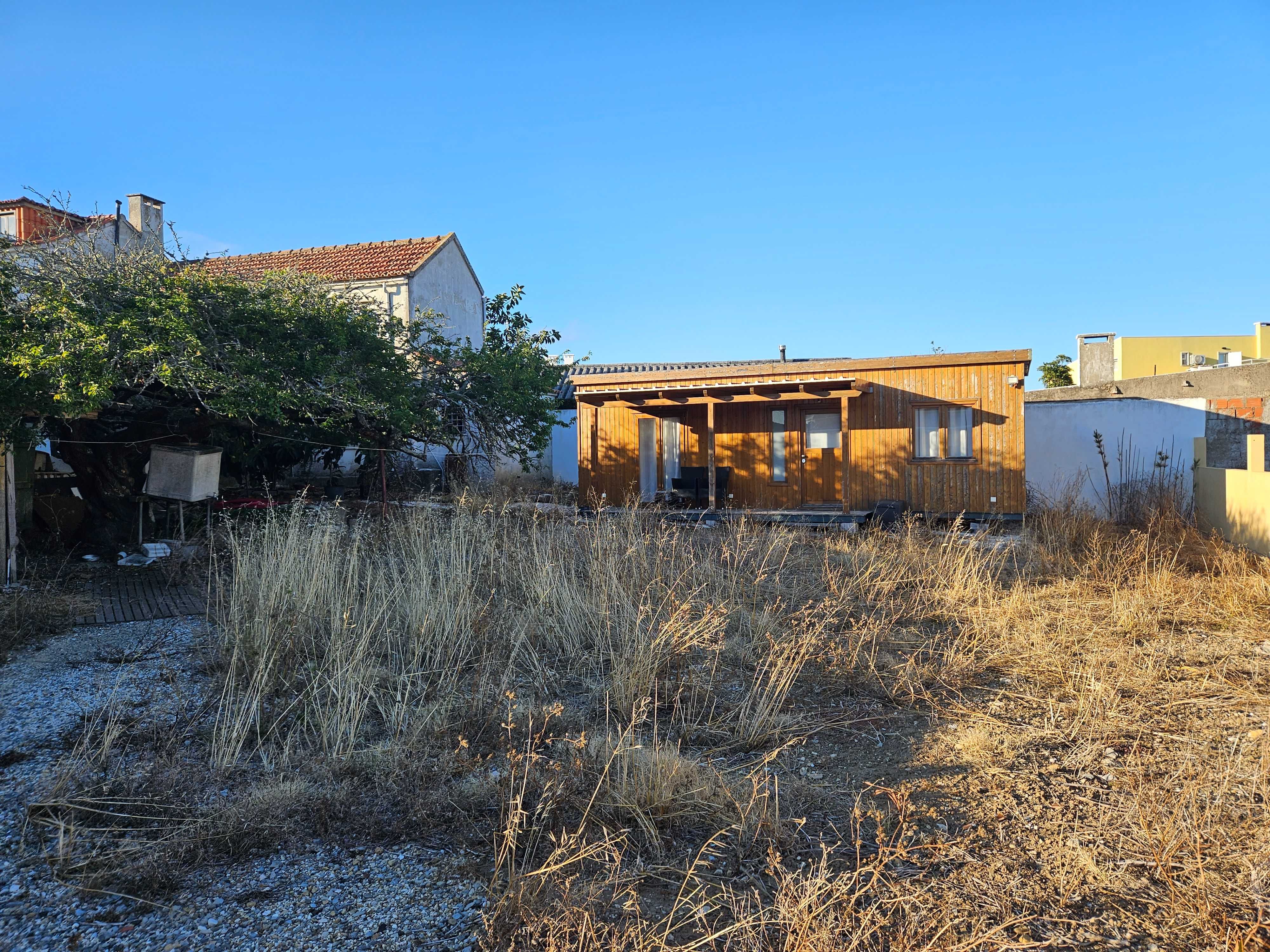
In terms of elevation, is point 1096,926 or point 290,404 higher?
point 290,404

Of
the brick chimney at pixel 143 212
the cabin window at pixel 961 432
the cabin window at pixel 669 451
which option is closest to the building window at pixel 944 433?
the cabin window at pixel 961 432

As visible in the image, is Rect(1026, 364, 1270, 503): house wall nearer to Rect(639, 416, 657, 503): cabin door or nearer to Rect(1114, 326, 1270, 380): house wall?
Rect(639, 416, 657, 503): cabin door

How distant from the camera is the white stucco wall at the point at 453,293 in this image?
64.0ft

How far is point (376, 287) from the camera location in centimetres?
1825

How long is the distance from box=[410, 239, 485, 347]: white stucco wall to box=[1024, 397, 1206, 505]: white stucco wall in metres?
12.9

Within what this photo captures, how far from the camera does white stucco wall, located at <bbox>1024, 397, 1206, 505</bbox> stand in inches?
593

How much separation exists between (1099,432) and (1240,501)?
6747 mm

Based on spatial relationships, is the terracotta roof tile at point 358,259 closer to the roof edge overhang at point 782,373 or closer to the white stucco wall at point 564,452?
the white stucco wall at point 564,452

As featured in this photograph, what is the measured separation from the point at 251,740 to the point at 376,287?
1581 centimetres

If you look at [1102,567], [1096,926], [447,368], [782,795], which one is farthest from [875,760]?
[447,368]

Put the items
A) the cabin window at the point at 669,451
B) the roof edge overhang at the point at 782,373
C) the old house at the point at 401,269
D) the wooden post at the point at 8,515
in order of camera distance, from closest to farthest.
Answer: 1. the wooden post at the point at 8,515
2. the roof edge overhang at the point at 782,373
3. the cabin window at the point at 669,451
4. the old house at the point at 401,269

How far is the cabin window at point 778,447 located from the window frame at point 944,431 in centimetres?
241

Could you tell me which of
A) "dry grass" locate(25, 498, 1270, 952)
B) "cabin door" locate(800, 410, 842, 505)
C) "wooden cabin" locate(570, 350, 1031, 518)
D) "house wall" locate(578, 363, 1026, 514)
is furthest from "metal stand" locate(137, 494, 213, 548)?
"cabin door" locate(800, 410, 842, 505)

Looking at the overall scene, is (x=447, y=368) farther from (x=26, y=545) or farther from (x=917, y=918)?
(x=917, y=918)
